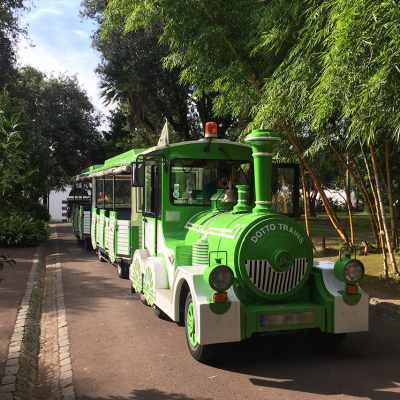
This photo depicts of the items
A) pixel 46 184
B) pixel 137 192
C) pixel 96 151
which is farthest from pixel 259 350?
pixel 96 151

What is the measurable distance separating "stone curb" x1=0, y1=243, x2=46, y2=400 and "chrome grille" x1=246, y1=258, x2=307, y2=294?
2450mm

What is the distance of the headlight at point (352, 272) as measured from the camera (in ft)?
15.0

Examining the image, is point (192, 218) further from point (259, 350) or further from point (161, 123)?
point (161, 123)

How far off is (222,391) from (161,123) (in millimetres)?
17526

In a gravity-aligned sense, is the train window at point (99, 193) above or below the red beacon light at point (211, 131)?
below

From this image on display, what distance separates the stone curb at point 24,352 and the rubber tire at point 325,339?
3.10 m

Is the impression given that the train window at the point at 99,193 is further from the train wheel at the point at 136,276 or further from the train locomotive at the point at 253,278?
the train locomotive at the point at 253,278

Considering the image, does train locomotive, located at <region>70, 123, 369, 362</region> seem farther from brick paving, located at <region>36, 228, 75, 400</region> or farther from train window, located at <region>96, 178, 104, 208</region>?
train window, located at <region>96, 178, 104, 208</region>

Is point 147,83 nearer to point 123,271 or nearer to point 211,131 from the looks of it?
point 123,271

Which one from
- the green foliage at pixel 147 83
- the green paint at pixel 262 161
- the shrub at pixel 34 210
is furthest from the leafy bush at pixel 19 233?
the green paint at pixel 262 161

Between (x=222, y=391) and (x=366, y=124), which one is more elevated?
(x=366, y=124)

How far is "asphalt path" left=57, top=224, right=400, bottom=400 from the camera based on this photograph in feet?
12.8

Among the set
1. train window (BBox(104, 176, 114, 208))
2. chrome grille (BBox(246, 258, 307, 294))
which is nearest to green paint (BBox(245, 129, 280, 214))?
chrome grille (BBox(246, 258, 307, 294))

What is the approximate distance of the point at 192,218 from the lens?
6.17m
